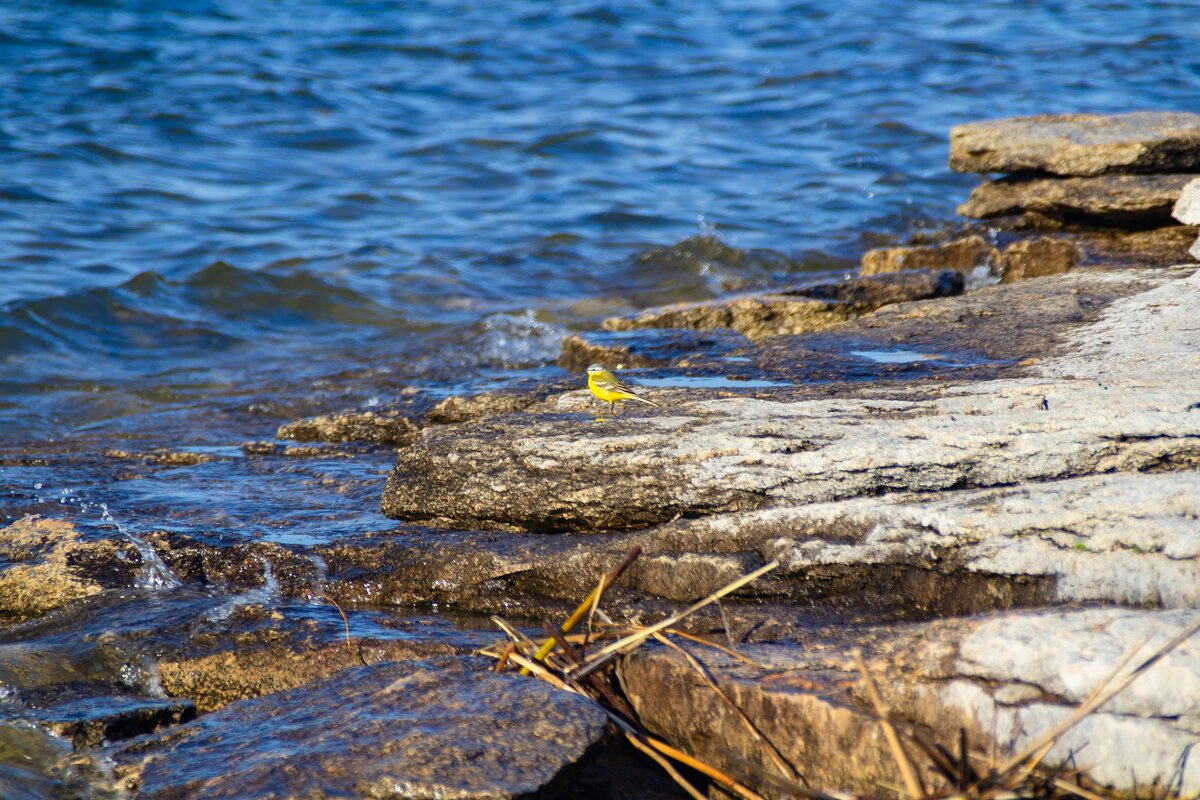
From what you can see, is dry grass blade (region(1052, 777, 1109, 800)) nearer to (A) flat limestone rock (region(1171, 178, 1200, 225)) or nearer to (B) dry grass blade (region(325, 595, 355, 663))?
(B) dry grass blade (region(325, 595, 355, 663))

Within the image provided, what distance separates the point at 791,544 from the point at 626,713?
627 millimetres

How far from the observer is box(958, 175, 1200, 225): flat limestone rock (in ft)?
Result: 22.5

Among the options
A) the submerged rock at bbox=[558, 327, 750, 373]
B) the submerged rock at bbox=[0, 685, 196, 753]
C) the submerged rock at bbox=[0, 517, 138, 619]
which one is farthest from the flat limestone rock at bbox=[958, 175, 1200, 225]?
the submerged rock at bbox=[0, 685, 196, 753]

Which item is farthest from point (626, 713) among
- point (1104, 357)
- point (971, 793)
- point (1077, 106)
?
point (1077, 106)

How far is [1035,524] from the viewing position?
2.73m

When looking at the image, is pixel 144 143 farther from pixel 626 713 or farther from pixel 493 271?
pixel 626 713

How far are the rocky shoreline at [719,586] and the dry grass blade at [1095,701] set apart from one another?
0.10ft

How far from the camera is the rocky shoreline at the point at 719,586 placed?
2340 mm

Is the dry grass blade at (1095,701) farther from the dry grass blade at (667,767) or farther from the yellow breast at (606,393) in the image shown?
the yellow breast at (606,393)

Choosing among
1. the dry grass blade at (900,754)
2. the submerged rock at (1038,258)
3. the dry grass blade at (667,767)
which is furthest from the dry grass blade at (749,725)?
the submerged rock at (1038,258)

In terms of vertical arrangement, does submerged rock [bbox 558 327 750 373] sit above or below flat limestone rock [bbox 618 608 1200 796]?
below

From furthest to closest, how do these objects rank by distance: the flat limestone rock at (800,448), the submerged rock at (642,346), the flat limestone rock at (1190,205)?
the flat limestone rock at (1190,205) < the submerged rock at (642,346) < the flat limestone rock at (800,448)

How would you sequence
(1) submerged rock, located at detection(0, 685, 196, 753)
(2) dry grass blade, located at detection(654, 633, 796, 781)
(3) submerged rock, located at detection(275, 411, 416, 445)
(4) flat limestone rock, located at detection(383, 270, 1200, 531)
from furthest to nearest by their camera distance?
(3) submerged rock, located at detection(275, 411, 416, 445) → (4) flat limestone rock, located at detection(383, 270, 1200, 531) → (1) submerged rock, located at detection(0, 685, 196, 753) → (2) dry grass blade, located at detection(654, 633, 796, 781)

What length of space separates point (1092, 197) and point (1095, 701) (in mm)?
5831
